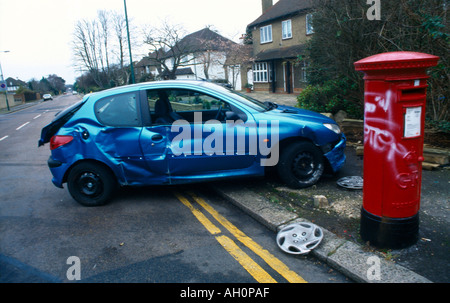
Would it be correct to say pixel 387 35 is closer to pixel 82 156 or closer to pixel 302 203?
pixel 302 203

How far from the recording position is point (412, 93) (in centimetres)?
317

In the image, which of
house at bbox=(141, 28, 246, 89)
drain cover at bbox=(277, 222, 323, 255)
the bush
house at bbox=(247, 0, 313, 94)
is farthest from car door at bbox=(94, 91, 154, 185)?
house at bbox=(141, 28, 246, 89)

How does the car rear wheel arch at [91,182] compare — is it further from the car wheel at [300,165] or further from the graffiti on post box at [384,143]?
the graffiti on post box at [384,143]

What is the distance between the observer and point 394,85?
313 centimetres

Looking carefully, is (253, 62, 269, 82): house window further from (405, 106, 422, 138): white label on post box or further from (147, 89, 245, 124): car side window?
(405, 106, 422, 138): white label on post box

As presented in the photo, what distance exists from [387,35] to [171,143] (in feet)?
17.8

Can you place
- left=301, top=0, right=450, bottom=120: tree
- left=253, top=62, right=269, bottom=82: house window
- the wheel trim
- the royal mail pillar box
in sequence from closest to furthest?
the royal mail pillar box → the wheel trim → left=301, top=0, right=450, bottom=120: tree → left=253, top=62, right=269, bottom=82: house window

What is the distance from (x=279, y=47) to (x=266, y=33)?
2.48 meters

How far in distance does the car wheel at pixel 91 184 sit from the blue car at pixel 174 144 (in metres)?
0.01

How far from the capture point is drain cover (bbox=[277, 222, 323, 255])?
3566mm

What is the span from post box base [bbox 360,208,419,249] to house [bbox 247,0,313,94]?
22.7 m

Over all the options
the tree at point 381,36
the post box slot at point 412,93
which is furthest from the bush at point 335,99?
the post box slot at point 412,93

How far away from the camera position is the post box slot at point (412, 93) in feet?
10.3

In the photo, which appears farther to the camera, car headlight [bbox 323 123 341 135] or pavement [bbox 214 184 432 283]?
car headlight [bbox 323 123 341 135]
